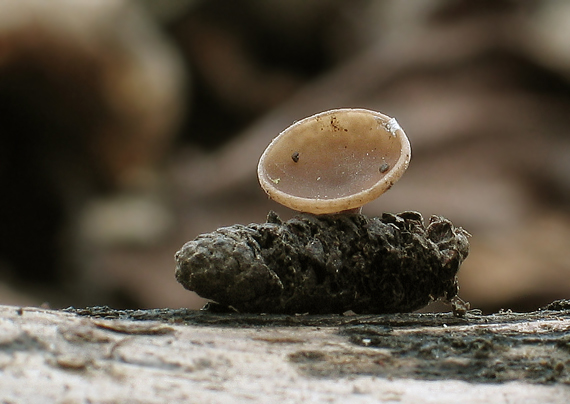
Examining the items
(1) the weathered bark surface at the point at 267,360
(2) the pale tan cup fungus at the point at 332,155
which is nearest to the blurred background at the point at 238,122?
(2) the pale tan cup fungus at the point at 332,155

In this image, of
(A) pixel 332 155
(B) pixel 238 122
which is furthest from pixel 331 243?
(B) pixel 238 122

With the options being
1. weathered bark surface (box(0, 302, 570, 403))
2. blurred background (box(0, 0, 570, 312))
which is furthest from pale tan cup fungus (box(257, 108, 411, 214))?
blurred background (box(0, 0, 570, 312))

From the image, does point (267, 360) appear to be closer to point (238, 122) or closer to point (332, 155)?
point (332, 155)

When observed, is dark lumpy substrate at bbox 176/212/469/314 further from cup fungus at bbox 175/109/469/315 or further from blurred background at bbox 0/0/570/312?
blurred background at bbox 0/0/570/312

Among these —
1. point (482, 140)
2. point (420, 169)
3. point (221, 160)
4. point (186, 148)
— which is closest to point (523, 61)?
point (482, 140)

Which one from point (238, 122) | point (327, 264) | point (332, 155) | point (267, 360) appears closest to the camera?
point (267, 360)

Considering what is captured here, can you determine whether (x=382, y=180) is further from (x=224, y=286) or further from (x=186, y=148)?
(x=186, y=148)
